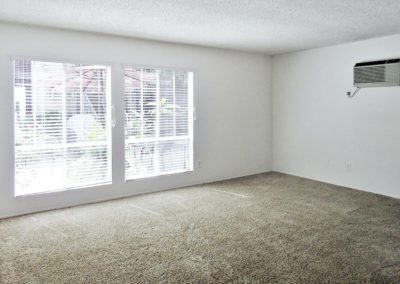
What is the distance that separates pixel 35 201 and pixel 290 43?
413 cm

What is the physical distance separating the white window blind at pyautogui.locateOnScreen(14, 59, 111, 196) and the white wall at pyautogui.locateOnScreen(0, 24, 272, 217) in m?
0.11

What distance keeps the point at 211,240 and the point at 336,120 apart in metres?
3.24

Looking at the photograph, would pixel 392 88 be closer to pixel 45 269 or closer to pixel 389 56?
pixel 389 56

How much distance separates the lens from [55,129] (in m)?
4.45

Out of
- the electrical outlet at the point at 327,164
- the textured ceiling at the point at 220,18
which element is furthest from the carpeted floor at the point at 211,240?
the textured ceiling at the point at 220,18

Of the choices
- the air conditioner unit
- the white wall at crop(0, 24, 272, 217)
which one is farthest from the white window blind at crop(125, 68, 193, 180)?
the air conditioner unit

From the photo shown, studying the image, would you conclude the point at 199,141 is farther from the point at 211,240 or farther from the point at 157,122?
the point at 211,240

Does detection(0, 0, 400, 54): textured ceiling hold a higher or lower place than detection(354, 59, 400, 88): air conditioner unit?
higher

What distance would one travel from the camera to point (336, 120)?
18.4 ft

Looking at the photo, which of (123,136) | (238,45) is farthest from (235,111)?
(123,136)

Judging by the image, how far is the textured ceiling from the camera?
11.1ft

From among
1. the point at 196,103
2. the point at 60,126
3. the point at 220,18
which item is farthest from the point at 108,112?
the point at 220,18

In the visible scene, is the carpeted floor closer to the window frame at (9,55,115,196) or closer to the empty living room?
the empty living room

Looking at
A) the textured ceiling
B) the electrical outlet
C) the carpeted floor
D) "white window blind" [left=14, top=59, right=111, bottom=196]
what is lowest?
the carpeted floor
